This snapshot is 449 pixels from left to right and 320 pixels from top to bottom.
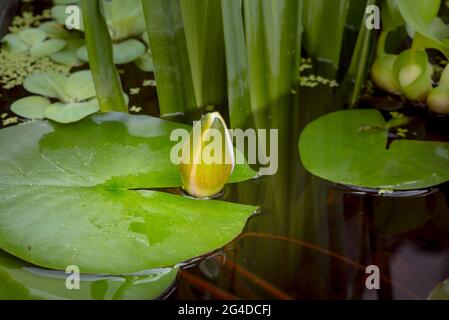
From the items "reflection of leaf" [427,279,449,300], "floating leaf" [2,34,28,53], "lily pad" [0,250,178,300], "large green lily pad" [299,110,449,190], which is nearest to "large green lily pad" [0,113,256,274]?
"lily pad" [0,250,178,300]

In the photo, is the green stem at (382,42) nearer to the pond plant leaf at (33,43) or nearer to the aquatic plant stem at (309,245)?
the aquatic plant stem at (309,245)

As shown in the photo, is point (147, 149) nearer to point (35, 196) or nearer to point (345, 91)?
point (35, 196)

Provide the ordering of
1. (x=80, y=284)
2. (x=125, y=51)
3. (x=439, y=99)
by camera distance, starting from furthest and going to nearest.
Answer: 1. (x=125, y=51)
2. (x=439, y=99)
3. (x=80, y=284)

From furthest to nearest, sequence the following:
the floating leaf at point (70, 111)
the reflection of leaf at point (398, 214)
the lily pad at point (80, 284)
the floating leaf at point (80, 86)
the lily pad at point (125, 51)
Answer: the lily pad at point (125, 51) < the floating leaf at point (80, 86) < the floating leaf at point (70, 111) < the reflection of leaf at point (398, 214) < the lily pad at point (80, 284)

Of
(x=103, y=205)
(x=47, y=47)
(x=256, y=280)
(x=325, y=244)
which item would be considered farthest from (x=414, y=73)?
(x=47, y=47)

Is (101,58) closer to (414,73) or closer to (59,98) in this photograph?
(59,98)

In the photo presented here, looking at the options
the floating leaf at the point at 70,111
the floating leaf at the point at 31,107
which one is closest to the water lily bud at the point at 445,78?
the floating leaf at the point at 70,111

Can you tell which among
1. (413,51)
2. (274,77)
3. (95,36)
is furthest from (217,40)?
(413,51)

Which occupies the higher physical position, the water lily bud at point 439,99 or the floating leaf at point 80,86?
the floating leaf at point 80,86

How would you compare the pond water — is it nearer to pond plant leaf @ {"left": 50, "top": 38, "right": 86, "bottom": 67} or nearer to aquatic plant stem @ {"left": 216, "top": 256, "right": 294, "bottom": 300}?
aquatic plant stem @ {"left": 216, "top": 256, "right": 294, "bottom": 300}
